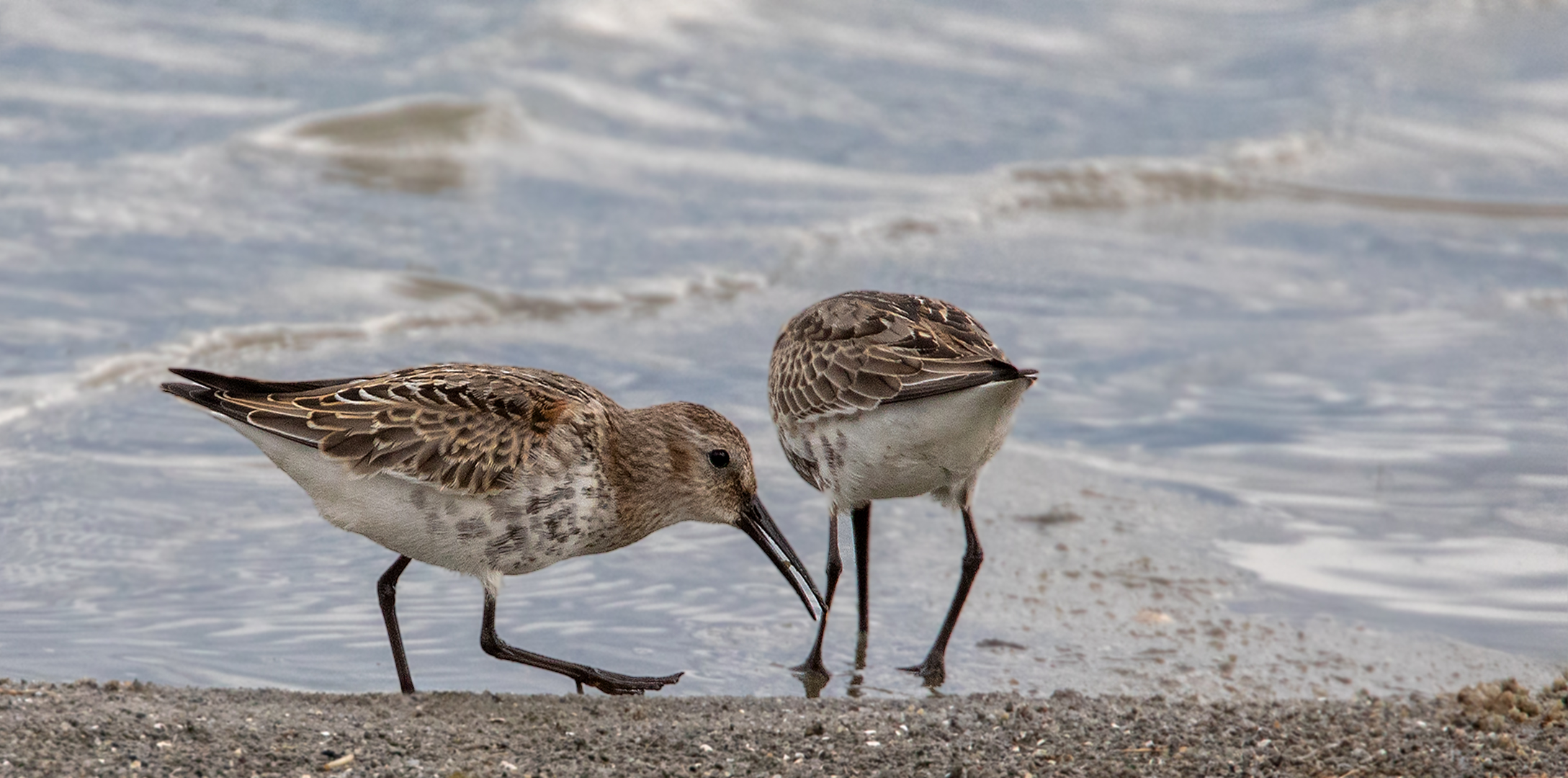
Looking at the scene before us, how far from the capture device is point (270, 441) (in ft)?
17.9

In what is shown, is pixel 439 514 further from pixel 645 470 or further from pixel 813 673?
pixel 813 673

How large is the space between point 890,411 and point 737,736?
1.59 meters

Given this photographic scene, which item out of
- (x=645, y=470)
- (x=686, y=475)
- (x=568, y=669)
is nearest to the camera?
(x=568, y=669)

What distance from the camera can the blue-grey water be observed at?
6.73 m

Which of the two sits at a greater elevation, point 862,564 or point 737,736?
point 862,564

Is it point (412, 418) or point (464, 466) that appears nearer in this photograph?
point (464, 466)

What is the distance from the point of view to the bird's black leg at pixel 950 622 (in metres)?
6.22

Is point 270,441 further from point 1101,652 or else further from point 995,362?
point 1101,652

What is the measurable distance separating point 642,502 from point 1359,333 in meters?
7.04

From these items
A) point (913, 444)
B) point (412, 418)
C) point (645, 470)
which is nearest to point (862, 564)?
point (913, 444)

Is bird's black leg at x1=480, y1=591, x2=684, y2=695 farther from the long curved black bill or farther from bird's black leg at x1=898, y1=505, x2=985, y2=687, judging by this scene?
bird's black leg at x1=898, y1=505, x2=985, y2=687

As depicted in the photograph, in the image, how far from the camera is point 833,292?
12062 mm

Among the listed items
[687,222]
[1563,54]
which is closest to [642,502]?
[687,222]

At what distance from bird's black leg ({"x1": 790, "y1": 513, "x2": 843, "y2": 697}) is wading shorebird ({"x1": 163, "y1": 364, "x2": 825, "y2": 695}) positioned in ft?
2.27
